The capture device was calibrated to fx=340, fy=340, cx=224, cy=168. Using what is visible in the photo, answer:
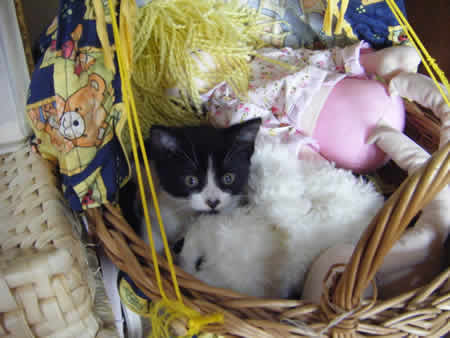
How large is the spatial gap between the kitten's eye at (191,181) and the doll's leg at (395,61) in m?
0.69

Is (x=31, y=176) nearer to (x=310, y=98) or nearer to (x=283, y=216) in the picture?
(x=283, y=216)

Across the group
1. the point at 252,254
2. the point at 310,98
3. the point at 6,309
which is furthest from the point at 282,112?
the point at 6,309

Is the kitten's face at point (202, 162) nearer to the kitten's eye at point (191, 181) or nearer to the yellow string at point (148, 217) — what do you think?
the kitten's eye at point (191, 181)

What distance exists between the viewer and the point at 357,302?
1.58 ft

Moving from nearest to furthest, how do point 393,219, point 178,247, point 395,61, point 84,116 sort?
point 393,219
point 84,116
point 178,247
point 395,61

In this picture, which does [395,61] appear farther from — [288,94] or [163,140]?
[163,140]

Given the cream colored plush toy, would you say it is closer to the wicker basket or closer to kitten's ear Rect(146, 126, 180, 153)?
the wicker basket

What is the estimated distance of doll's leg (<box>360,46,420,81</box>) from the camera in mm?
1021

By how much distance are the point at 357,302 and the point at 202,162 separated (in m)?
0.43

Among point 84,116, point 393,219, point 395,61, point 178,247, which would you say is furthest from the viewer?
point 395,61

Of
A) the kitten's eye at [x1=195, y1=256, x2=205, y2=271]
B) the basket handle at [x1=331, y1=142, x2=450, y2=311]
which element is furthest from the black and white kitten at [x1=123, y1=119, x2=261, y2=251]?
the basket handle at [x1=331, y1=142, x2=450, y2=311]

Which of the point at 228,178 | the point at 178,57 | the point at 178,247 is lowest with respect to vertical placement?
the point at 178,247

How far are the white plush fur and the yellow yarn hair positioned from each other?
327mm

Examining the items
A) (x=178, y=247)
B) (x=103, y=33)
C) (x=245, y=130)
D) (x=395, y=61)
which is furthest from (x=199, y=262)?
(x=395, y=61)
